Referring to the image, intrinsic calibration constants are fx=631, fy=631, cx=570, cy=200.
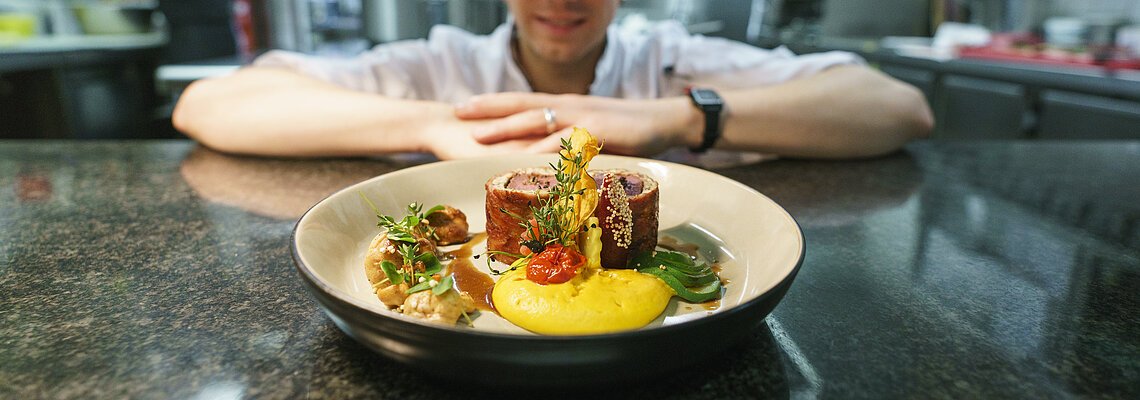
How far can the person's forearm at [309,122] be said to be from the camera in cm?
143

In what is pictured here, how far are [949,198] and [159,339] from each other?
1.28 metres

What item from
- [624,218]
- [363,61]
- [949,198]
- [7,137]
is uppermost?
[363,61]

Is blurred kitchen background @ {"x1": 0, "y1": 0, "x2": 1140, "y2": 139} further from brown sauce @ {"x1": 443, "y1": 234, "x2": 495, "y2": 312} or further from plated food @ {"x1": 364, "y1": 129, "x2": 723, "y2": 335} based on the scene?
brown sauce @ {"x1": 443, "y1": 234, "x2": 495, "y2": 312}

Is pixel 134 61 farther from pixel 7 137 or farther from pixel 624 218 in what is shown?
pixel 624 218

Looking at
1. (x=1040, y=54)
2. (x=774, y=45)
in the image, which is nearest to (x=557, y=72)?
(x=1040, y=54)

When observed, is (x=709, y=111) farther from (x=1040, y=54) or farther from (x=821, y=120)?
(x=1040, y=54)

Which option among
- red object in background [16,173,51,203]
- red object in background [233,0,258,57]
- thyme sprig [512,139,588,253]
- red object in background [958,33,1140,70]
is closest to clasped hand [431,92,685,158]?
thyme sprig [512,139,588,253]

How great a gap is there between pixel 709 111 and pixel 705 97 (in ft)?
0.19

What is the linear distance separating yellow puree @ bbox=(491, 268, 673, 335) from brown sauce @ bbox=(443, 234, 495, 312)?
0.9 inches

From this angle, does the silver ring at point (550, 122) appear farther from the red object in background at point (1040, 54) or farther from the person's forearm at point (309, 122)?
the red object in background at point (1040, 54)

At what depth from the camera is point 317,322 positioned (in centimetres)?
66

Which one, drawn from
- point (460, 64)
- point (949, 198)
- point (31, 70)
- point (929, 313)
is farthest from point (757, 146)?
point (31, 70)

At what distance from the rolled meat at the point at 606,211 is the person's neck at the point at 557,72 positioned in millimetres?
1163

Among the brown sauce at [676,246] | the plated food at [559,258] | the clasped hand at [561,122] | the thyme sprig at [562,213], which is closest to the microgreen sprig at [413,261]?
the plated food at [559,258]
